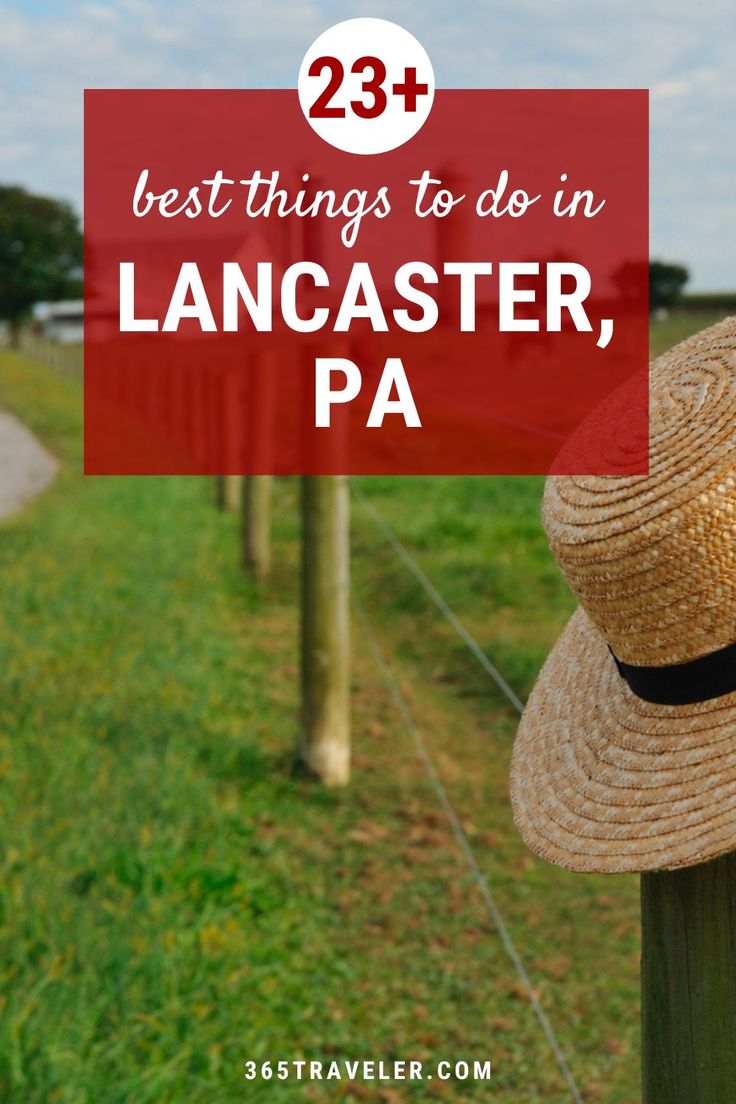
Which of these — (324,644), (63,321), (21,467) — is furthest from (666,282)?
(63,321)

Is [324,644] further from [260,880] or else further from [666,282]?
[666,282]

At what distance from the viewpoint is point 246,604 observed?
785 centimetres

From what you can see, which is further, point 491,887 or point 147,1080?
point 491,887

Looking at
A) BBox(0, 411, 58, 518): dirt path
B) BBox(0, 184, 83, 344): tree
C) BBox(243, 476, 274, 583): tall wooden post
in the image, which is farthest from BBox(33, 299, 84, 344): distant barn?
BBox(243, 476, 274, 583): tall wooden post

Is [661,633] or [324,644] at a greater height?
[661,633]

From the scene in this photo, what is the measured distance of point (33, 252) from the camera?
68.7m

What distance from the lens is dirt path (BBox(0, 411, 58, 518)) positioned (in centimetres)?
1508

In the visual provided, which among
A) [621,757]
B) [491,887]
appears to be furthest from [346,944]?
[621,757]

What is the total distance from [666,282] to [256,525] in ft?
17.1

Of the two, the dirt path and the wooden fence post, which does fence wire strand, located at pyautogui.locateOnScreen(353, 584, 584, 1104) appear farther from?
the dirt path

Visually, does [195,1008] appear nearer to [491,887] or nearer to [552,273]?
[491,887]

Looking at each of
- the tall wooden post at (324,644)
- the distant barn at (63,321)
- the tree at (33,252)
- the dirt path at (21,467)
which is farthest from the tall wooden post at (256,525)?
the distant barn at (63,321)

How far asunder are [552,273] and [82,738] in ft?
8.44

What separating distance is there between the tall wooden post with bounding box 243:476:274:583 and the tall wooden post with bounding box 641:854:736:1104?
23.6 feet
